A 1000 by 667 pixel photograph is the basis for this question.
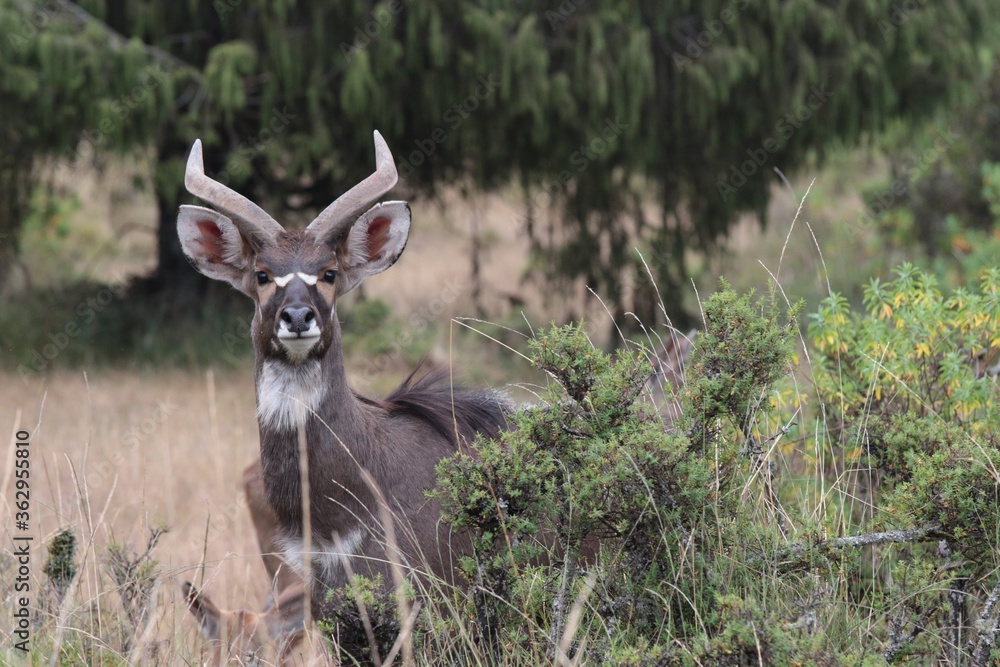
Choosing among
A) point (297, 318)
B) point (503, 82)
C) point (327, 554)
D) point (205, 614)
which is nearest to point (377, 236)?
point (297, 318)

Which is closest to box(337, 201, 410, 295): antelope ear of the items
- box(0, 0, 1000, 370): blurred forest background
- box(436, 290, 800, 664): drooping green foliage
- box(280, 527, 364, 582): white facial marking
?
box(280, 527, 364, 582): white facial marking

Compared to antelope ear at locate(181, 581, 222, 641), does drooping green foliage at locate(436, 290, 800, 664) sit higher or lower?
higher

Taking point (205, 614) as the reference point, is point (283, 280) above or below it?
above

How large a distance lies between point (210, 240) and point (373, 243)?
72 cm

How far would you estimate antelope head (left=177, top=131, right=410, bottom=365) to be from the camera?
16.1 feet

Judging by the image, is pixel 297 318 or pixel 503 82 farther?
pixel 503 82

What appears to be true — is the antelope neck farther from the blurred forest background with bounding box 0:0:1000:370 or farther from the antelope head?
the blurred forest background with bounding box 0:0:1000:370

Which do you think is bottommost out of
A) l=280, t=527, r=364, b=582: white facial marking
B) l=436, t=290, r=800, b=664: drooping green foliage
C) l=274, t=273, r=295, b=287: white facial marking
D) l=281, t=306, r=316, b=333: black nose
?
l=280, t=527, r=364, b=582: white facial marking

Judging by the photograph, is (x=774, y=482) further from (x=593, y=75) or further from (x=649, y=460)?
(x=593, y=75)

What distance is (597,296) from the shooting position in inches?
211

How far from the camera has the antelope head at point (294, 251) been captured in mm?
4914

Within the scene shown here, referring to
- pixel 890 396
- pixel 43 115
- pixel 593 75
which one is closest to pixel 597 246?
pixel 593 75

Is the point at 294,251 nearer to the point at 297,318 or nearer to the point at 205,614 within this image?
the point at 297,318

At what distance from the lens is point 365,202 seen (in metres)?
5.16
